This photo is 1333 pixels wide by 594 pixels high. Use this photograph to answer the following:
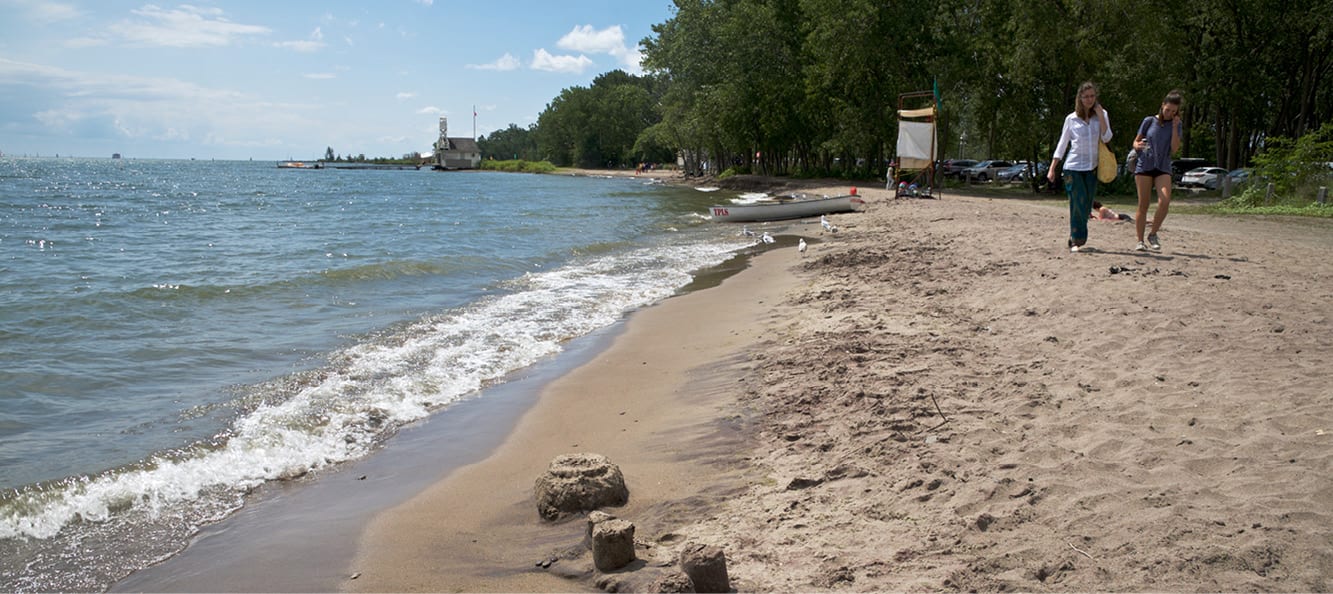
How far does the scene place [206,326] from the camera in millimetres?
10547

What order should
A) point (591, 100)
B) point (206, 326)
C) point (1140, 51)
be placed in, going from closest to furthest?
point (206, 326) < point (1140, 51) < point (591, 100)

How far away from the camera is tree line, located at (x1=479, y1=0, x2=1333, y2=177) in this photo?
96.2ft

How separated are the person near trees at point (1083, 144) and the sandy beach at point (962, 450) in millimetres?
1175

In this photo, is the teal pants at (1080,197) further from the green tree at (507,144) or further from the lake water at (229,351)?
the green tree at (507,144)

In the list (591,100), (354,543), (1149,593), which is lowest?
(354,543)

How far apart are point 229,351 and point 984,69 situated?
3355 cm

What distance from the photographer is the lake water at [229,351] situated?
4992 millimetres

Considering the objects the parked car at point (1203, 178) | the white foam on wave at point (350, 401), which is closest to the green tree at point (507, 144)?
the parked car at point (1203, 178)

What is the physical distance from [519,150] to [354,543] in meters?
176

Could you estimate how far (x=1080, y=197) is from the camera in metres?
9.30

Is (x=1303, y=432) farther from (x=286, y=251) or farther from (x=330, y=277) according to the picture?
(x=286, y=251)

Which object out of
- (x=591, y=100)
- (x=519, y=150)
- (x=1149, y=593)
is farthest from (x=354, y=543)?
(x=519, y=150)

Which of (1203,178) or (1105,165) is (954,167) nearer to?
(1203,178)

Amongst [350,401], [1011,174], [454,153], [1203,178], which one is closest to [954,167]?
[1011,174]
